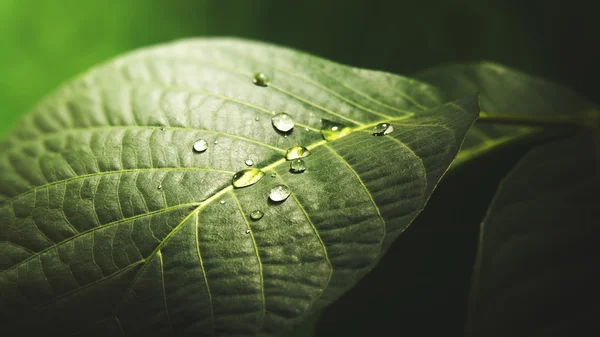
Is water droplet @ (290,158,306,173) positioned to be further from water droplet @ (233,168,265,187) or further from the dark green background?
the dark green background

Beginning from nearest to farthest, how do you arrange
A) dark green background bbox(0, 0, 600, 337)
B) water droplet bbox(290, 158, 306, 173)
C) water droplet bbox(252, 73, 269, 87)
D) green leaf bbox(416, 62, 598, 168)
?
water droplet bbox(290, 158, 306, 173)
water droplet bbox(252, 73, 269, 87)
green leaf bbox(416, 62, 598, 168)
dark green background bbox(0, 0, 600, 337)

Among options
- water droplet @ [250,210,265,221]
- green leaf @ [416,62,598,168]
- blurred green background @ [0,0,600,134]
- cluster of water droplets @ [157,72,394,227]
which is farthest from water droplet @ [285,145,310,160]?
blurred green background @ [0,0,600,134]

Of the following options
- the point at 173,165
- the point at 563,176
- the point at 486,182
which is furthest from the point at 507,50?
the point at 173,165

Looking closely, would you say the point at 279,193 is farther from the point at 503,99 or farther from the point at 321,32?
the point at 321,32

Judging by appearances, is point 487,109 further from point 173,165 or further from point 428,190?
point 173,165

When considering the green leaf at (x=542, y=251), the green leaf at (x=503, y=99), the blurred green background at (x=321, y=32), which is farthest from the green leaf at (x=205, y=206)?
the blurred green background at (x=321, y=32)

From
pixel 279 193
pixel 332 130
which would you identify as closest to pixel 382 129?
pixel 332 130
